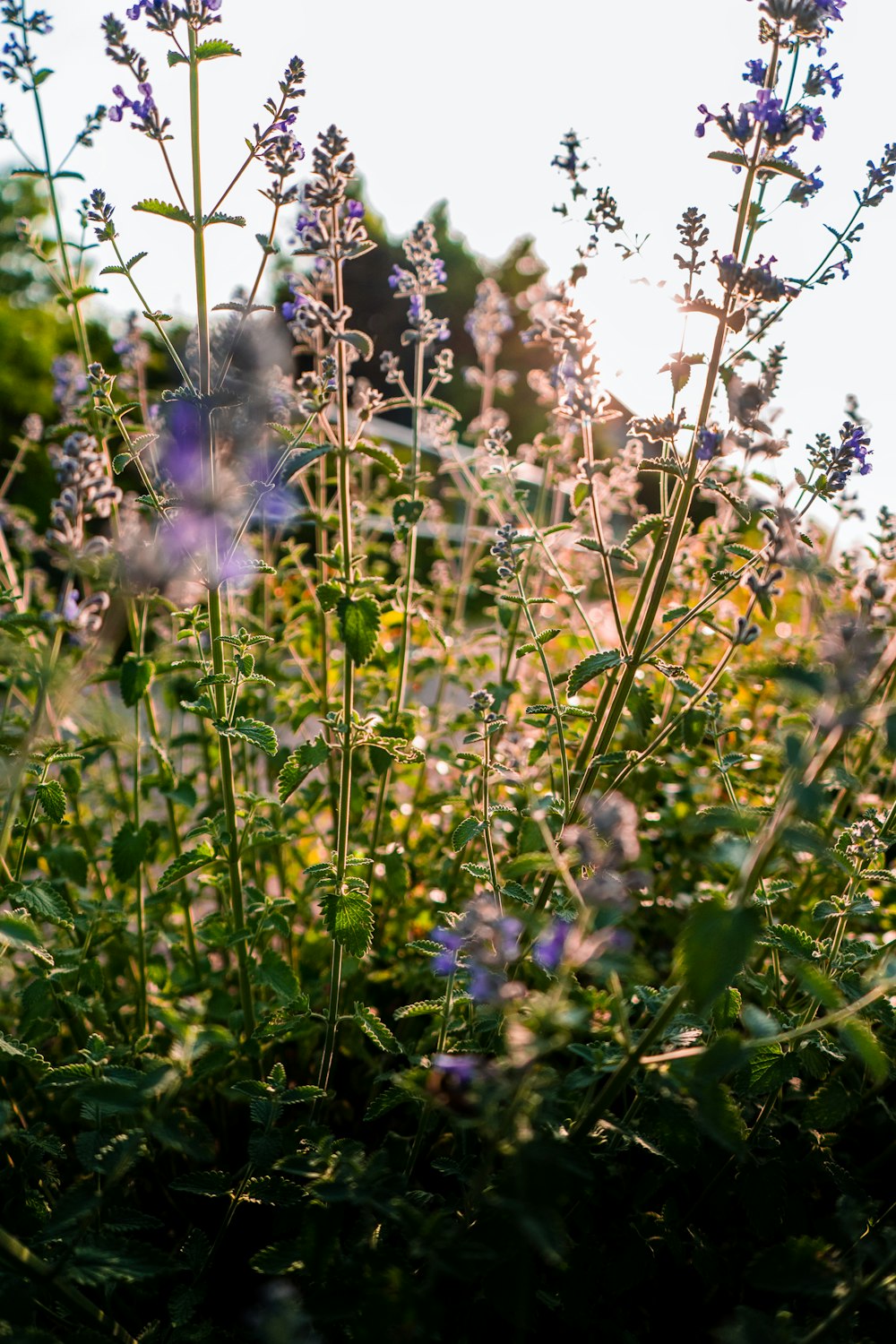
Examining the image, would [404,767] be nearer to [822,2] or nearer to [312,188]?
[312,188]

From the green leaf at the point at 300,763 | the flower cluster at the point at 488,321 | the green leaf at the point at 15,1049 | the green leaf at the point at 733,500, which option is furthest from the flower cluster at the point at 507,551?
the flower cluster at the point at 488,321

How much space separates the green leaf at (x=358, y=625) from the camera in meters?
2.10

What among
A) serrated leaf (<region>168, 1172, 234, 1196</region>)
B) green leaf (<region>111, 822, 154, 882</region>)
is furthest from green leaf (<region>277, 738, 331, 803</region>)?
serrated leaf (<region>168, 1172, 234, 1196</region>)

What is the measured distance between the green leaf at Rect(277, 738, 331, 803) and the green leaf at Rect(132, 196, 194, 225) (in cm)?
131

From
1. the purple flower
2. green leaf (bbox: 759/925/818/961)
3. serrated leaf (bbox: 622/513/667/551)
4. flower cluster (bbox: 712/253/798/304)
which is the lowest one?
green leaf (bbox: 759/925/818/961)

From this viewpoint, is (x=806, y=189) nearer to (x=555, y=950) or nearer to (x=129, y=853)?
(x=555, y=950)

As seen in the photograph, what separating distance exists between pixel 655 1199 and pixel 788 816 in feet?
5.41

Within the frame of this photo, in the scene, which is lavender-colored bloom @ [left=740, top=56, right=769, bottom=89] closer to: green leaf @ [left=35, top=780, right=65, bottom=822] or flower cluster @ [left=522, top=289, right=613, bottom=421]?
Answer: flower cluster @ [left=522, top=289, right=613, bottom=421]

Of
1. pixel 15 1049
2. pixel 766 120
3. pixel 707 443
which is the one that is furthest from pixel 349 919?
pixel 766 120

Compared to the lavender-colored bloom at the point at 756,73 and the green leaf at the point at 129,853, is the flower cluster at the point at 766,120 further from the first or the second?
the green leaf at the point at 129,853

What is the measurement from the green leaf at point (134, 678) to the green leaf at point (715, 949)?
1.65m

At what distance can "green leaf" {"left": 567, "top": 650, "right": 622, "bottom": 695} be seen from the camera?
1.92 m

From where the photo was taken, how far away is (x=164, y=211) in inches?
77.3

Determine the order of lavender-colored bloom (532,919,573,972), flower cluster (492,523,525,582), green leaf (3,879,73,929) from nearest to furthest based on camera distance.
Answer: lavender-colored bloom (532,919,573,972) → green leaf (3,879,73,929) → flower cluster (492,523,525,582)
